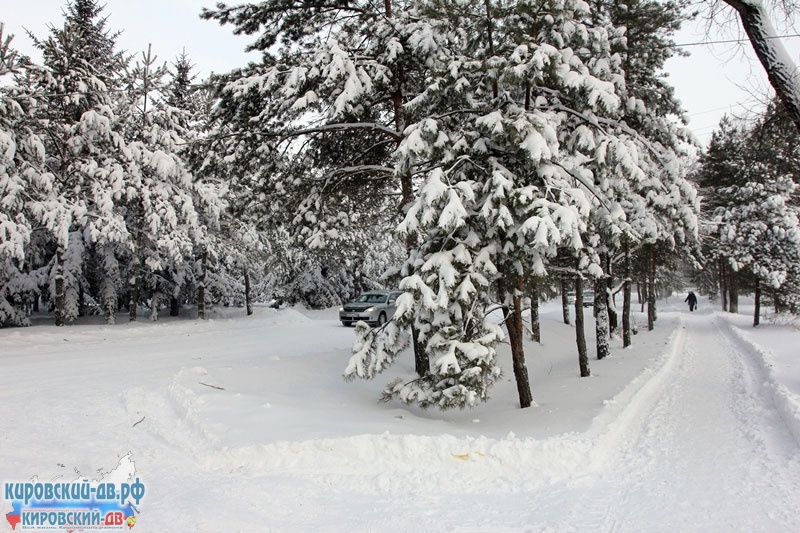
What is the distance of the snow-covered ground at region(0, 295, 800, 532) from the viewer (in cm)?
461

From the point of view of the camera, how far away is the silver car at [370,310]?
76.8 ft

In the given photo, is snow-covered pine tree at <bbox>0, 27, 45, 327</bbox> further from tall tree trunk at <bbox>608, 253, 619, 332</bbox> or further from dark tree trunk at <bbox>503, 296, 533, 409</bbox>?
tall tree trunk at <bbox>608, 253, 619, 332</bbox>

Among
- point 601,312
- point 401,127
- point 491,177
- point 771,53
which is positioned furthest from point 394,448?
point 601,312

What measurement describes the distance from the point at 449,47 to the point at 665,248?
55.6 feet

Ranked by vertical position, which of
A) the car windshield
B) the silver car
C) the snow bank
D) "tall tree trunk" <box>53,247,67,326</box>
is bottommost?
the snow bank

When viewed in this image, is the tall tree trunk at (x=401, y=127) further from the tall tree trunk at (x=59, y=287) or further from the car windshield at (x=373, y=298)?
the tall tree trunk at (x=59, y=287)

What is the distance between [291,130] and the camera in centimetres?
1071

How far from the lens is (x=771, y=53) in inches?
213

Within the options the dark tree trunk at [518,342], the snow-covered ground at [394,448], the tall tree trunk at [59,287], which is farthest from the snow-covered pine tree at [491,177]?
the tall tree trunk at [59,287]

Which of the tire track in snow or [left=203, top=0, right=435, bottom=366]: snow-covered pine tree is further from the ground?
[left=203, top=0, right=435, bottom=366]: snow-covered pine tree

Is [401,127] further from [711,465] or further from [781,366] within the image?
[781,366]

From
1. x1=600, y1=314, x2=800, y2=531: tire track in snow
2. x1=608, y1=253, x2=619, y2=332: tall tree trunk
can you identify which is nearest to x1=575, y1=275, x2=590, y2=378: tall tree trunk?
x1=608, y1=253, x2=619, y2=332: tall tree trunk

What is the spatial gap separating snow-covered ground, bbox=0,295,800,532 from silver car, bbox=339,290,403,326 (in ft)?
37.4

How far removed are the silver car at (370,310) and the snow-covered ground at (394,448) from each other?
37.4 feet
